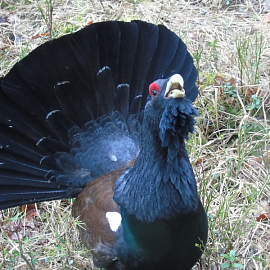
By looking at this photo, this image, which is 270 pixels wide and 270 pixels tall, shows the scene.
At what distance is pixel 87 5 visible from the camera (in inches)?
260

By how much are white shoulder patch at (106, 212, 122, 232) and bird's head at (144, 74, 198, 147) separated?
0.77 meters

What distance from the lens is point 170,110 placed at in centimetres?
254

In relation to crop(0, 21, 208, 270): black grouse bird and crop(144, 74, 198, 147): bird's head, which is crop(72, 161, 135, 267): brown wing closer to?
crop(0, 21, 208, 270): black grouse bird

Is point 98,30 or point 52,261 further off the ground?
point 98,30

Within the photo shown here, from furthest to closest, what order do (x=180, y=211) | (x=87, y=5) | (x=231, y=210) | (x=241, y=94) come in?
(x=87, y=5) < (x=241, y=94) < (x=231, y=210) < (x=180, y=211)

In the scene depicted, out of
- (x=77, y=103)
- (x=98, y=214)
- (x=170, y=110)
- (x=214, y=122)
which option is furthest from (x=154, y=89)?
(x=214, y=122)

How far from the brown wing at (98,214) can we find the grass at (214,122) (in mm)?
159

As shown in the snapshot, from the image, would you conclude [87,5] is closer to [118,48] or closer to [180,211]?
[118,48]

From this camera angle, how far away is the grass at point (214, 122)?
372cm

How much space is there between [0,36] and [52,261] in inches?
142

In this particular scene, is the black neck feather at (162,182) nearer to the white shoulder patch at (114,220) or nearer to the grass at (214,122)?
the white shoulder patch at (114,220)

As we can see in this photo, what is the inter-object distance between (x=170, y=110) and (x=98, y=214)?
3.91 feet

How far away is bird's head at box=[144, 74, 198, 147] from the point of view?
8.24ft

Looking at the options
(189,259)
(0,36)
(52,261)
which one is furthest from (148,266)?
(0,36)
